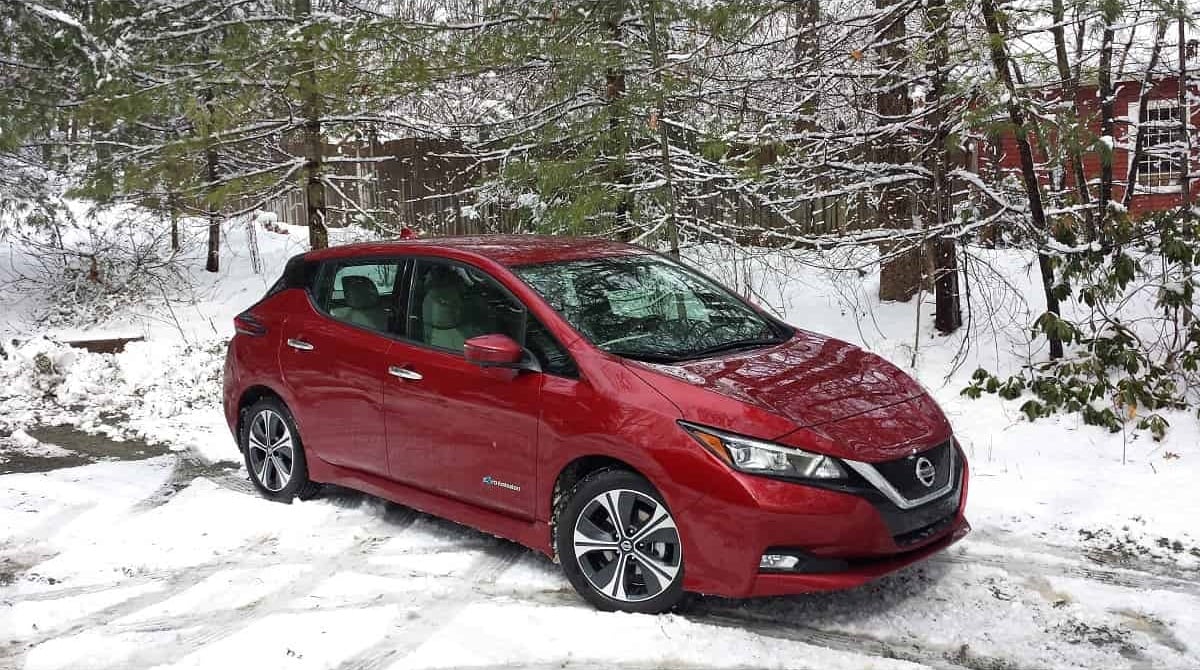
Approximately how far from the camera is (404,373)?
214 inches

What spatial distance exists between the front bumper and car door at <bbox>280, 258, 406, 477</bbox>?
81.4 inches

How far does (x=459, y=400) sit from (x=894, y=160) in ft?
21.1

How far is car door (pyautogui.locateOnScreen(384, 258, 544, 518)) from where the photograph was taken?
491 cm

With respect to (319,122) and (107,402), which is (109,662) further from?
(319,122)

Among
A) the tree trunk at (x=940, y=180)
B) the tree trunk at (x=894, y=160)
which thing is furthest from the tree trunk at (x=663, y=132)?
the tree trunk at (x=940, y=180)

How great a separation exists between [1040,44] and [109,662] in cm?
738

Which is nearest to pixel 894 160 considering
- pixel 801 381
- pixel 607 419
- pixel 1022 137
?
pixel 1022 137

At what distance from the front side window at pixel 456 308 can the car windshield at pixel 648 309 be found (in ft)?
0.64

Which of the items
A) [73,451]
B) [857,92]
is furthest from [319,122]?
[857,92]

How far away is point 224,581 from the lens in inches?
202

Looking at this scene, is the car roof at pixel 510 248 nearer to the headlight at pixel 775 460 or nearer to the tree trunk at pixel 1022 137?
the headlight at pixel 775 460

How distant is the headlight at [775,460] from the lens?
165 inches

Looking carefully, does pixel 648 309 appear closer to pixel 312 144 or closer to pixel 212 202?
pixel 212 202

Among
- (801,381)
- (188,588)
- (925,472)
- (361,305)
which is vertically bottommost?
(188,588)
